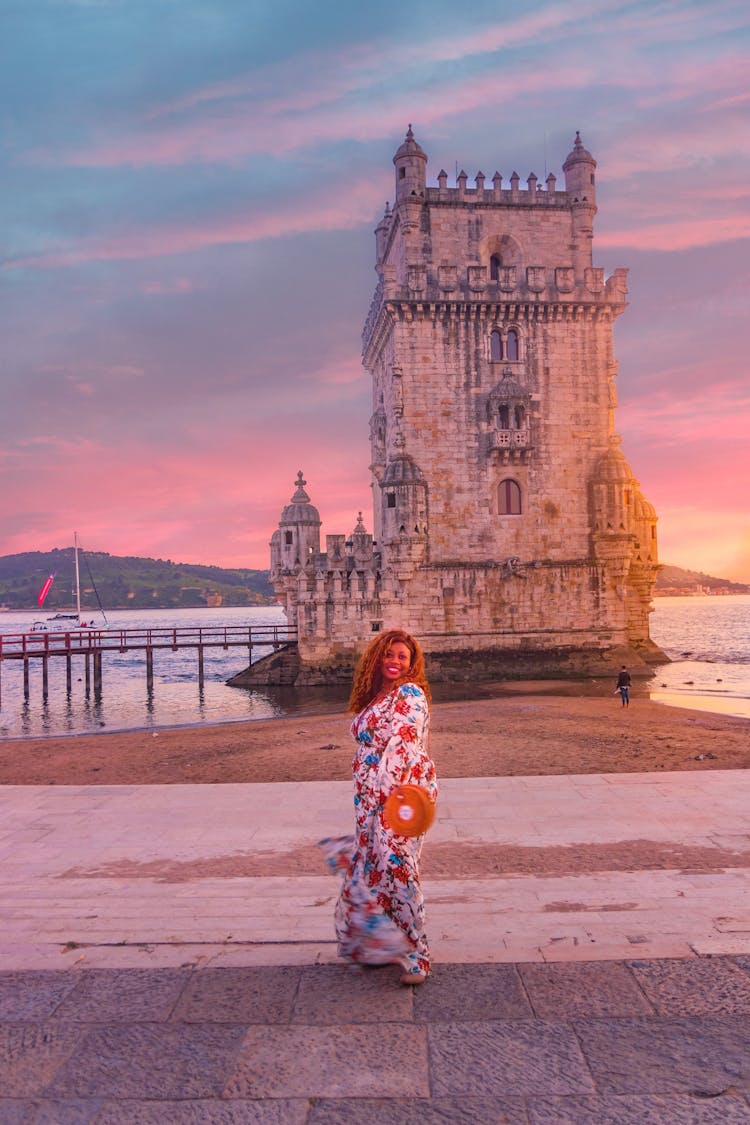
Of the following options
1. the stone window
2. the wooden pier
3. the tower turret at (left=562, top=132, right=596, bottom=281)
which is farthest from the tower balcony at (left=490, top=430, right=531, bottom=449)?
the wooden pier

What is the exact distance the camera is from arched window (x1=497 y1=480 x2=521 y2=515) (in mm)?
33250

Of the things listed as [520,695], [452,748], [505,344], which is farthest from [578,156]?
[452,748]

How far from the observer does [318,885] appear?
6.78 meters

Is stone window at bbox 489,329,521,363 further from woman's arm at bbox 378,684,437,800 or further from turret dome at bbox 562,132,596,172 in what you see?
woman's arm at bbox 378,684,437,800

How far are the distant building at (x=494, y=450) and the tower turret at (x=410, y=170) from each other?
6cm

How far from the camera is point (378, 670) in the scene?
543cm

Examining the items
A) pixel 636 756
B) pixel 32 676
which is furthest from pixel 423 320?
pixel 32 676

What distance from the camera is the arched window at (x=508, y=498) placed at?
109ft

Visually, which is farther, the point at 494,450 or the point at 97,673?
the point at 97,673

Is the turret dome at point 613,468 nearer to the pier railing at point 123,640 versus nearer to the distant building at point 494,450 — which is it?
the distant building at point 494,450

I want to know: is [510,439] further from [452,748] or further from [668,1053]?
[668,1053]

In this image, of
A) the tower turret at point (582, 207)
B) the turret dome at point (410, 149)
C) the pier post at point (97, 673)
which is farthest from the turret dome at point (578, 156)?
the pier post at point (97, 673)

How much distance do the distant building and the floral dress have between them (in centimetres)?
2686

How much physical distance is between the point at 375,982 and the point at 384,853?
0.73m
